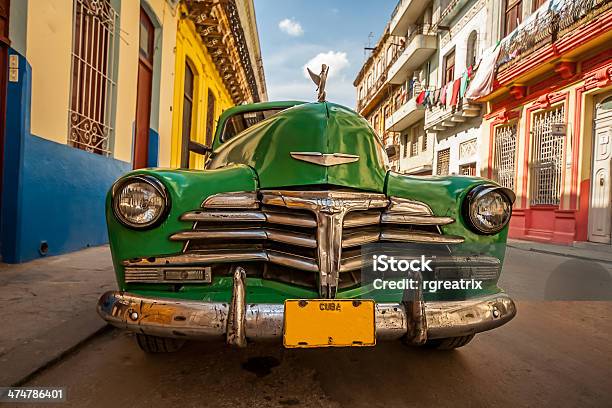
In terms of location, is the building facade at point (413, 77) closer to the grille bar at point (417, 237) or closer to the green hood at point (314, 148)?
the green hood at point (314, 148)

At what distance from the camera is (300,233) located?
6.04 ft

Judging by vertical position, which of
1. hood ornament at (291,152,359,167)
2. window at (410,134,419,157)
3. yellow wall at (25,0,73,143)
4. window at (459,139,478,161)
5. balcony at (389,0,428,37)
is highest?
balcony at (389,0,428,37)

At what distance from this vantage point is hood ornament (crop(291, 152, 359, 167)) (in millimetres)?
1983

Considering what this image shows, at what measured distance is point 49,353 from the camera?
7.13ft

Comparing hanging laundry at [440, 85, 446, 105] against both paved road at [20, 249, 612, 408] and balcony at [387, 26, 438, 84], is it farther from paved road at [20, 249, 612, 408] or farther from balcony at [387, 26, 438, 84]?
paved road at [20, 249, 612, 408]

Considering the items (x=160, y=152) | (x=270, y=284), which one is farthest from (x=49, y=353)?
(x=160, y=152)

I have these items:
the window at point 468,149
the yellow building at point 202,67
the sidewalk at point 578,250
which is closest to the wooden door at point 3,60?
the yellow building at point 202,67

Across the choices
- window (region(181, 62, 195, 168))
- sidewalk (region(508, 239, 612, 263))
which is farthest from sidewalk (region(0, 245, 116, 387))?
sidewalk (region(508, 239, 612, 263))

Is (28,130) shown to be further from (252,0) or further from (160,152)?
(252,0)

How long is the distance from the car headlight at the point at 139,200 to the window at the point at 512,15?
42.4ft

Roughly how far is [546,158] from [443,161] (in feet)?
22.2

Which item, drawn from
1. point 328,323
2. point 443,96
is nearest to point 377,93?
Result: point 443,96

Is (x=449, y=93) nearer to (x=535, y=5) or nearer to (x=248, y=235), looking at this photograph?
(x=535, y=5)

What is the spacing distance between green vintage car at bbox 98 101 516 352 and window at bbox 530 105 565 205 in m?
8.75
